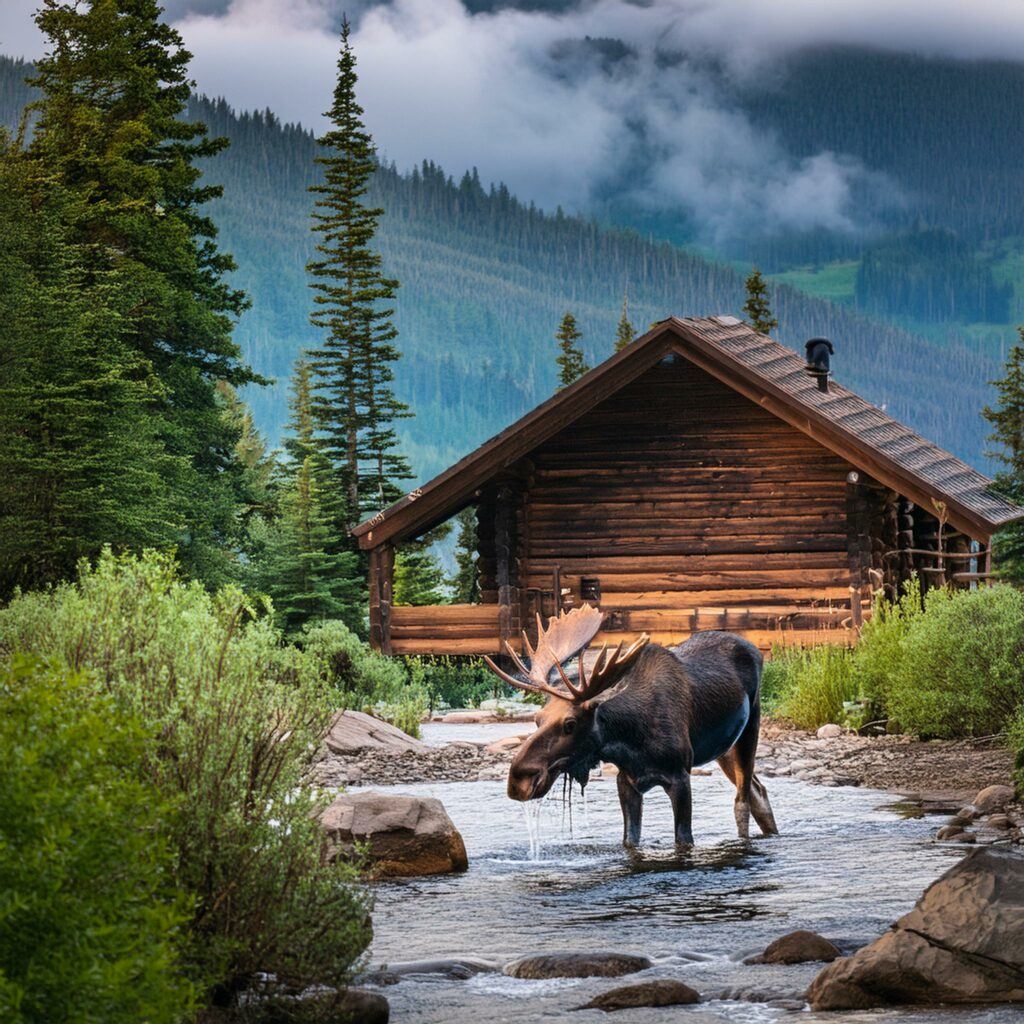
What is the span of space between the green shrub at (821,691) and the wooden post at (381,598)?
8.29m

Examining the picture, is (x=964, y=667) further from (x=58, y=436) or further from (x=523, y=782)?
(x=58, y=436)

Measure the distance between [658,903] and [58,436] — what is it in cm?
1753

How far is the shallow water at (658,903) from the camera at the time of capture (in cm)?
716

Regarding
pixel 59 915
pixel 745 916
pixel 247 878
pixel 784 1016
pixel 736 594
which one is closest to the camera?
pixel 59 915

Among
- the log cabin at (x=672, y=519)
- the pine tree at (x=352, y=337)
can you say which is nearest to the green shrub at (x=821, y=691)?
the log cabin at (x=672, y=519)

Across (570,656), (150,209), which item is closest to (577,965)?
(570,656)

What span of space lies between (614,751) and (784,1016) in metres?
4.05

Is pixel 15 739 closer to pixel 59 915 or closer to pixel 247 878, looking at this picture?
pixel 59 915

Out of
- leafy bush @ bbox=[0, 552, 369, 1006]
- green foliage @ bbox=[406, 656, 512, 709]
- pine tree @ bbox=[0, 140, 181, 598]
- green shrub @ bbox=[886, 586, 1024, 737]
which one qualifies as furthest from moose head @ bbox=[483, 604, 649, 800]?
green foliage @ bbox=[406, 656, 512, 709]

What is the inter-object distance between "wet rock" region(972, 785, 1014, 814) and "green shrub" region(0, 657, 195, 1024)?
29.5ft

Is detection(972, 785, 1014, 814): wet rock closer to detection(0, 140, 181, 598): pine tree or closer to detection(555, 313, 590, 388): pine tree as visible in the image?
detection(0, 140, 181, 598): pine tree

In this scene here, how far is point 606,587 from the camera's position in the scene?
89.4 ft

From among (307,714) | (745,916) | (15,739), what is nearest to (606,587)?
(745,916)

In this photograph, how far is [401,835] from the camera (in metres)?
10.8
